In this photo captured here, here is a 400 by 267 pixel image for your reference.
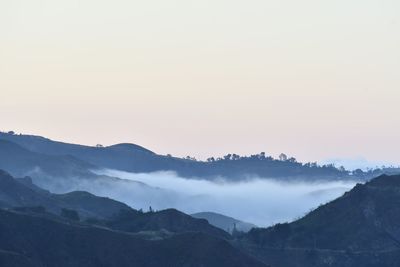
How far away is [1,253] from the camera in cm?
18588

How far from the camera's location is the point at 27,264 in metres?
188

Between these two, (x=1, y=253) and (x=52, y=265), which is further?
(x=52, y=265)

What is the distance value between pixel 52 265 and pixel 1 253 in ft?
49.5

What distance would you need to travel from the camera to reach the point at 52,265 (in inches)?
7830

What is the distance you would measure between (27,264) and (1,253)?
4.95 m

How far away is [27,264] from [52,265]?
11.4m
